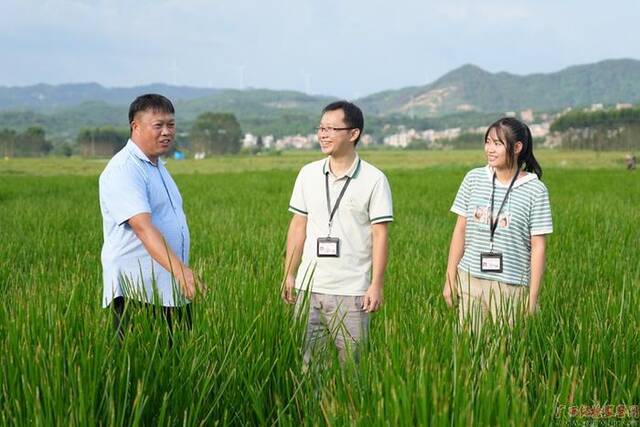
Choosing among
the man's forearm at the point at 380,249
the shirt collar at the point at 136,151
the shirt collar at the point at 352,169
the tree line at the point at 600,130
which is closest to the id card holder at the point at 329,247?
the man's forearm at the point at 380,249

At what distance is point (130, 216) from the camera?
2986 mm

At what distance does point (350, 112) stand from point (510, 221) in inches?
34.8

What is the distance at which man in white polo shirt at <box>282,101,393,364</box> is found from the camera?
10.7ft

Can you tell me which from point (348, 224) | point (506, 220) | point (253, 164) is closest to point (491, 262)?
point (506, 220)

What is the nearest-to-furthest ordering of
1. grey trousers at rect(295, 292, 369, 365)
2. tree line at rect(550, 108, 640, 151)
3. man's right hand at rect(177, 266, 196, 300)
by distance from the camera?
man's right hand at rect(177, 266, 196, 300)
grey trousers at rect(295, 292, 369, 365)
tree line at rect(550, 108, 640, 151)

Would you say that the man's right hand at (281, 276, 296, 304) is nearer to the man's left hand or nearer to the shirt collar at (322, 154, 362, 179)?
the man's left hand

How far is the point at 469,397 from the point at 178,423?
926mm

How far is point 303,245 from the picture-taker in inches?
141

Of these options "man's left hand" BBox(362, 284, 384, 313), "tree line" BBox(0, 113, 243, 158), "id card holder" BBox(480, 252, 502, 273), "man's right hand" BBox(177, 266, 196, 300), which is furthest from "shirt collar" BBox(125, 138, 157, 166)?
"tree line" BBox(0, 113, 243, 158)

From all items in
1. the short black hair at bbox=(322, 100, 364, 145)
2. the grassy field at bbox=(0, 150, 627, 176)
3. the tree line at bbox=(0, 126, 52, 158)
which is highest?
the short black hair at bbox=(322, 100, 364, 145)

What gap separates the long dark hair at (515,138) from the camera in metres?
3.42

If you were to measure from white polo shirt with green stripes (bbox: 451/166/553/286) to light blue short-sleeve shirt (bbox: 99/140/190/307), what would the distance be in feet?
4.46

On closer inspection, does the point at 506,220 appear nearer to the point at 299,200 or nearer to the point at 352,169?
the point at 352,169

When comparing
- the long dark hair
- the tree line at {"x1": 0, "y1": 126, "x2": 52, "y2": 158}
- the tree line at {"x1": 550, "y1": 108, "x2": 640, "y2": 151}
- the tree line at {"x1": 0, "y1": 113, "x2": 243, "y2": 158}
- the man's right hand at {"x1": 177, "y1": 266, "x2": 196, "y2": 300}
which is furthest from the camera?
the tree line at {"x1": 0, "y1": 113, "x2": 243, "y2": 158}
